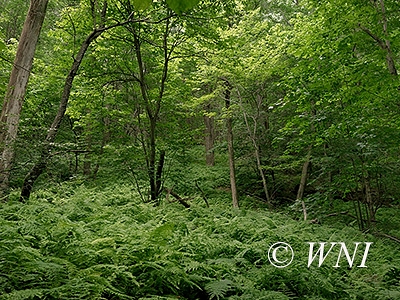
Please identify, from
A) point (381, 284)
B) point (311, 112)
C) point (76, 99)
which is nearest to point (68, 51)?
point (76, 99)

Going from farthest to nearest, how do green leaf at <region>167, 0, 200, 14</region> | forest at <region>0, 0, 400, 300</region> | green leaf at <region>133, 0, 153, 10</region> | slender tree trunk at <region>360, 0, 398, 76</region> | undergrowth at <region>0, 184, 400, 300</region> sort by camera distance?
slender tree trunk at <region>360, 0, 398, 76</region> → forest at <region>0, 0, 400, 300</region> → undergrowth at <region>0, 184, 400, 300</region> → green leaf at <region>133, 0, 153, 10</region> → green leaf at <region>167, 0, 200, 14</region>

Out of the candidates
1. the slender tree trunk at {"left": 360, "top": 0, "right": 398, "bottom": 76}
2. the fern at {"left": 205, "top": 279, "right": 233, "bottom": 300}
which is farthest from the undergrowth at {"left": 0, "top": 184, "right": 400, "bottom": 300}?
the slender tree trunk at {"left": 360, "top": 0, "right": 398, "bottom": 76}

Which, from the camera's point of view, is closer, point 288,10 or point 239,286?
Answer: point 239,286

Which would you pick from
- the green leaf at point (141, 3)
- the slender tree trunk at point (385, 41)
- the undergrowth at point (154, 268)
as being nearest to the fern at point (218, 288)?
the undergrowth at point (154, 268)

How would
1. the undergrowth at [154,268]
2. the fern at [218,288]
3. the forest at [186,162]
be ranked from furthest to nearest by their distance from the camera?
the forest at [186,162] < the fern at [218,288] < the undergrowth at [154,268]

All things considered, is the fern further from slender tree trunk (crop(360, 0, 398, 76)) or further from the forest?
slender tree trunk (crop(360, 0, 398, 76))

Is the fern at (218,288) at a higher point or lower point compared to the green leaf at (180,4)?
lower

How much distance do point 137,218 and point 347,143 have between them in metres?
4.77

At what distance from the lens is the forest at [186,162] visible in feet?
10.4

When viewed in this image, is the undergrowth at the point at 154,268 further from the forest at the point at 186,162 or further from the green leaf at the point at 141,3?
the green leaf at the point at 141,3

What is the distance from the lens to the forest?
3.18 meters

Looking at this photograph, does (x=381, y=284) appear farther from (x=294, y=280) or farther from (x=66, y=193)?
(x=66, y=193)

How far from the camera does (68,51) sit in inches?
353

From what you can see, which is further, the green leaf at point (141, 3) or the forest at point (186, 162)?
the forest at point (186, 162)
